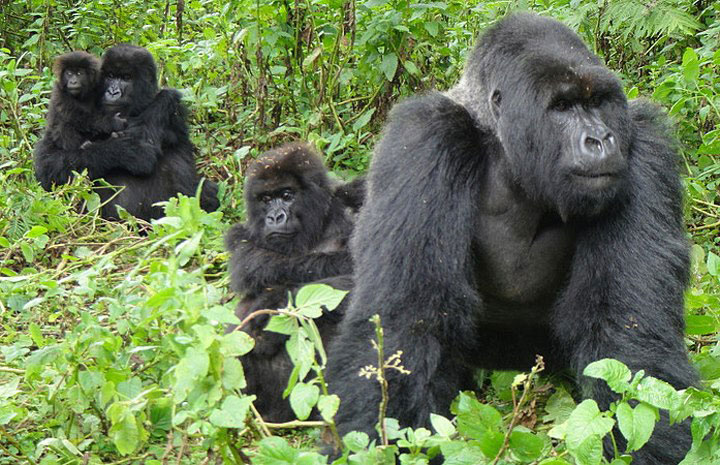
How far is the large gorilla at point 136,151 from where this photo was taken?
7051mm

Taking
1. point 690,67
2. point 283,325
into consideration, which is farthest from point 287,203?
point 283,325

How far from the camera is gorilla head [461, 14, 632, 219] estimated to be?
3.17 meters

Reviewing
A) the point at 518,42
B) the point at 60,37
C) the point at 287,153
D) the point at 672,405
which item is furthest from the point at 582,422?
the point at 60,37

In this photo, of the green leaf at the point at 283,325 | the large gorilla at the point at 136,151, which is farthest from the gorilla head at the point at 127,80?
the green leaf at the point at 283,325

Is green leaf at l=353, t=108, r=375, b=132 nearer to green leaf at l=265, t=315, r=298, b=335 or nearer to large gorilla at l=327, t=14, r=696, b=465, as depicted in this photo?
large gorilla at l=327, t=14, r=696, b=465

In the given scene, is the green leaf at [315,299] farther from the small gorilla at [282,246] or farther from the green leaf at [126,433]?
the small gorilla at [282,246]

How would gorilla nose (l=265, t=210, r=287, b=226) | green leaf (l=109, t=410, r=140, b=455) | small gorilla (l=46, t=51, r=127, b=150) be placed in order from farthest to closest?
small gorilla (l=46, t=51, r=127, b=150) → gorilla nose (l=265, t=210, r=287, b=226) → green leaf (l=109, t=410, r=140, b=455)

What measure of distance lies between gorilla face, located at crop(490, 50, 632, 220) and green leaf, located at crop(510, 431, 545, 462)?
3.01 feet

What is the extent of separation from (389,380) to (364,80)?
3508 millimetres

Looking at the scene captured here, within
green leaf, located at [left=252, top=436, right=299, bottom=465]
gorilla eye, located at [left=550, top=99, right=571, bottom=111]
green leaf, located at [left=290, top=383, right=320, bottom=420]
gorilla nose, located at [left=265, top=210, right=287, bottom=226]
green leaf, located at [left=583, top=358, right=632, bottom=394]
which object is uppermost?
gorilla eye, located at [left=550, top=99, right=571, bottom=111]

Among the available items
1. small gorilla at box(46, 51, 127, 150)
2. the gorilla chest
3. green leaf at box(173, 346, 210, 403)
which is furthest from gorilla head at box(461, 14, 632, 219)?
small gorilla at box(46, 51, 127, 150)

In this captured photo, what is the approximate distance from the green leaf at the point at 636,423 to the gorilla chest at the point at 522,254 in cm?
119

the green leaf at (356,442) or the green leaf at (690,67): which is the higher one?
the green leaf at (690,67)

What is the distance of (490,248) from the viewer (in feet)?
11.9
